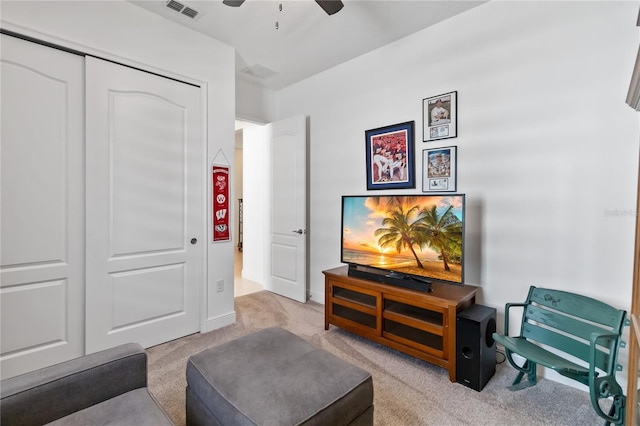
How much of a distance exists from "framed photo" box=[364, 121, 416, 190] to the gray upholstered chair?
2.43m

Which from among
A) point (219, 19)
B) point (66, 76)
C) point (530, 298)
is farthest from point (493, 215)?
point (66, 76)

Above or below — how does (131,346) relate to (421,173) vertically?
below

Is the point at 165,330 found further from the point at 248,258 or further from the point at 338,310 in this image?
the point at 248,258

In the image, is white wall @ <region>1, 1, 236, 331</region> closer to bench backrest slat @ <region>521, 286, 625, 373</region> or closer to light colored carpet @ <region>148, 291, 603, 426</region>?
light colored carpet @ <region>148, 291, 603, 426</region>

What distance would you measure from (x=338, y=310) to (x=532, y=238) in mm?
1682

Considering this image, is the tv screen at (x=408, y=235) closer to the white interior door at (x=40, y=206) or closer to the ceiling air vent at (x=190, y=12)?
the ceiling air vent at (x=190, y=12)

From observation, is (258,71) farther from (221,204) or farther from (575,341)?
(575,341)

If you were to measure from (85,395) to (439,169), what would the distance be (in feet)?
8.85

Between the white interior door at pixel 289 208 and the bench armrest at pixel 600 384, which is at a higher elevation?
the white interior door at pixel 289 208

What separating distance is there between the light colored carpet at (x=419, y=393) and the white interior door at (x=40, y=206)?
747 millimetres

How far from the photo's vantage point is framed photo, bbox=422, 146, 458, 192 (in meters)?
2.53

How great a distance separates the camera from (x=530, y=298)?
202cm

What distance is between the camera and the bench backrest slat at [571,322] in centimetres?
163

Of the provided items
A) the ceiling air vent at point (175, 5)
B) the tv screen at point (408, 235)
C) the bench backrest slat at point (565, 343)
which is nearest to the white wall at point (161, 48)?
the ceiling air vent at point (175, 5)
